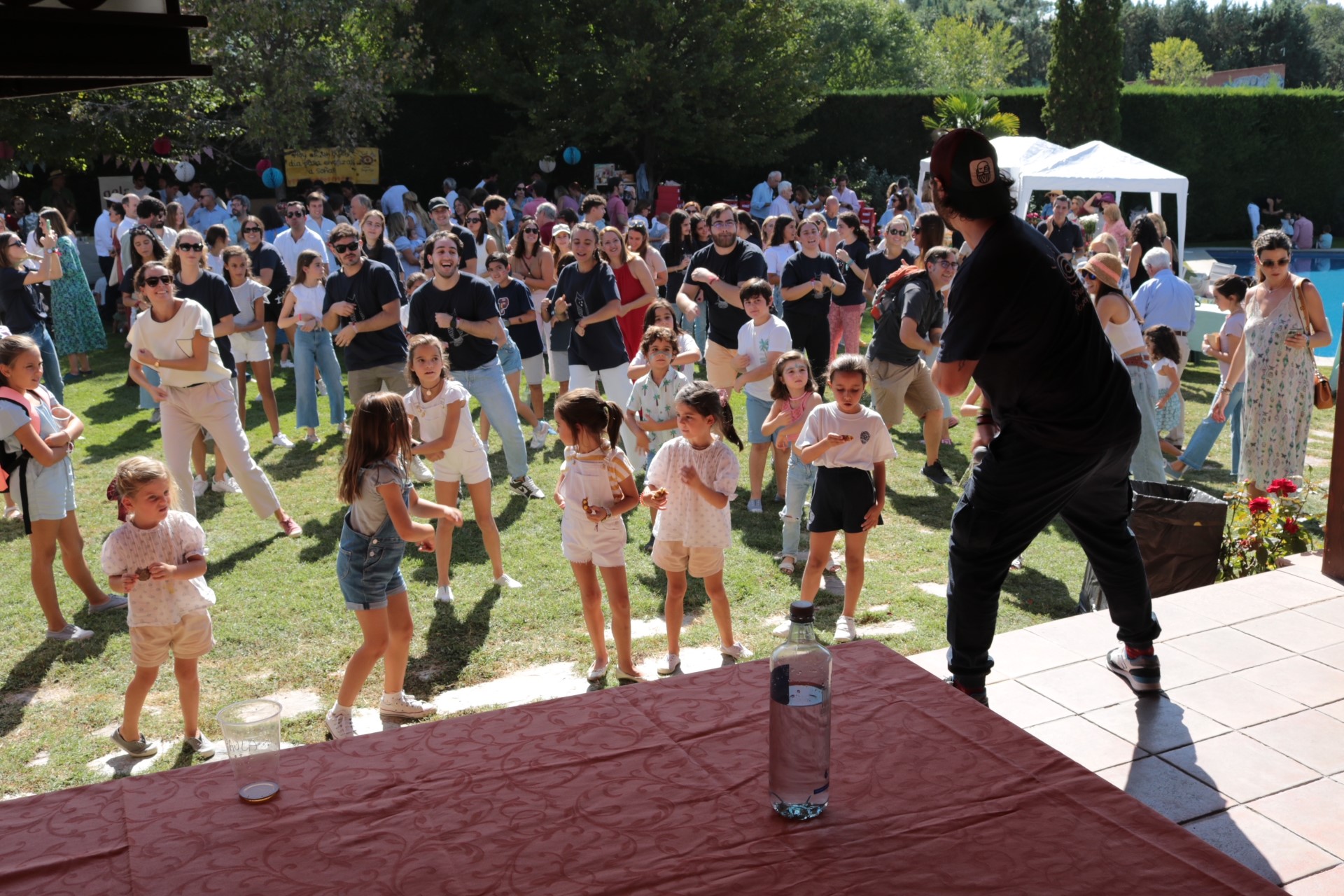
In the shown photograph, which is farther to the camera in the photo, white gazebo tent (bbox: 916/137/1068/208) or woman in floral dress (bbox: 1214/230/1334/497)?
white gazebo tent (bbox: 916/137/1068/208)

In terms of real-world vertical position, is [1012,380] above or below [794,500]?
above

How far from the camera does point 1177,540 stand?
5.54 m

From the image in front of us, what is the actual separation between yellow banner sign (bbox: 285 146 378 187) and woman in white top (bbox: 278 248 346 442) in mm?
12349

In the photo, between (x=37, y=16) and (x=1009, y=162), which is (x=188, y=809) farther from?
(x=1009, y=162)

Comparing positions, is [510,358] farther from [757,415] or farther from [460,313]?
[757,415]

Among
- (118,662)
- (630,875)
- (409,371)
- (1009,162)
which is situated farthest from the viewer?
(1009,162)

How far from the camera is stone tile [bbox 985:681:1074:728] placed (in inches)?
150

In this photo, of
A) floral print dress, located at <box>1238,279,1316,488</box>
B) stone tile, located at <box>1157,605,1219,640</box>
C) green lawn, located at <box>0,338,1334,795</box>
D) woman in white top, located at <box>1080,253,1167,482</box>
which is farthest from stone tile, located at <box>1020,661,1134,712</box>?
floral print dress, located at <box>1238,279,1316,488</box>

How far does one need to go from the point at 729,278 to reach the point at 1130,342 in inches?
120

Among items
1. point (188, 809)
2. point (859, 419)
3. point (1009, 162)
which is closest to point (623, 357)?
point (859, 419)

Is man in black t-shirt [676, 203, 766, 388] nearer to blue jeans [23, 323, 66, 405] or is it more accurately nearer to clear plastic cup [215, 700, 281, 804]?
blue jeans [23, 323, 66, 405]

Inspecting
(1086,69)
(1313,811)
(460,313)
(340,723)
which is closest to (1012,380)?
(1313,811)

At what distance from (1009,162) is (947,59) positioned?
49075 mm

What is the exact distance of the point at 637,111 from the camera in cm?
Result: 2678
